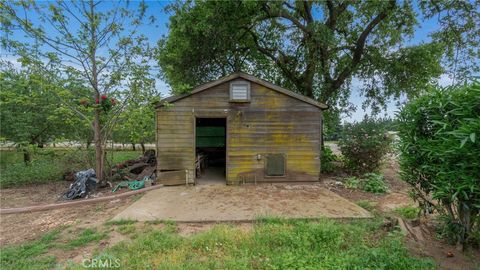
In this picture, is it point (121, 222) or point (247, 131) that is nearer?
Result: point (121, 222)

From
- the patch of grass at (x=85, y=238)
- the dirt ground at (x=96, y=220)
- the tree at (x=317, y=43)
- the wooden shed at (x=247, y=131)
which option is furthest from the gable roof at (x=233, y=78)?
the patch of grass at (x=85, y=238)

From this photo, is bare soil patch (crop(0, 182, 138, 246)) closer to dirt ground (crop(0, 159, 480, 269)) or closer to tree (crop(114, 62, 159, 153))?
dirt ground (crop(0, 159, 480, 269))

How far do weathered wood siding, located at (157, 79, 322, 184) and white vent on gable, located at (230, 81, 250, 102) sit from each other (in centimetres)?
16

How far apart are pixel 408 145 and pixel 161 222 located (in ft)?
14.1

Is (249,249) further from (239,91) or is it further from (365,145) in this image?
(365,145)

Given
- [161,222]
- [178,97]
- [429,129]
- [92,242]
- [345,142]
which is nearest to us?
[429,129]

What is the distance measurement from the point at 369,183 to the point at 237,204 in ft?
13.4

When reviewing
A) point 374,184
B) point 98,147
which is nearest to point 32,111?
point 98,147

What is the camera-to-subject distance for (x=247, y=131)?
23.7ft

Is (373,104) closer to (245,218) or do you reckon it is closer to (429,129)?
(429,129)

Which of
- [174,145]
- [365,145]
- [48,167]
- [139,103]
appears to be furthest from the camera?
[48,167]

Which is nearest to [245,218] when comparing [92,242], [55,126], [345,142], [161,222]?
[161,222]

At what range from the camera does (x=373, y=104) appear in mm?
11188

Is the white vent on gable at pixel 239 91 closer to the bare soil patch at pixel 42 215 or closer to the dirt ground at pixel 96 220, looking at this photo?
the dirt ground at pixel 96 220
